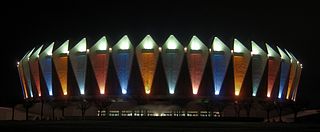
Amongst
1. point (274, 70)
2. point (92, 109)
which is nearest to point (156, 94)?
point (92, 109)

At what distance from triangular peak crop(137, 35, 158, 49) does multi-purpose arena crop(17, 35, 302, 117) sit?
0.49 ft

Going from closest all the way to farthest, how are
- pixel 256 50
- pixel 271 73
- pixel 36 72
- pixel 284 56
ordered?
pixel 271 73 < pixel 256 50 < pixel 36 72 < pixel 284 56

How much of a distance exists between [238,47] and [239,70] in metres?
4.00

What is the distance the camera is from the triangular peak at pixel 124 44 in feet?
210

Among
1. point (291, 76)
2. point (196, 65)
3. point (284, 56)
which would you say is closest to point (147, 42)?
point (196, 65)

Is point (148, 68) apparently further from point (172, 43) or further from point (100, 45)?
point (100, 45)

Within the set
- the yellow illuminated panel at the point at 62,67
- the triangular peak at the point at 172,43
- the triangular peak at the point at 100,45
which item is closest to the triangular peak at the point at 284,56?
the triangular peak at the point at 172,43

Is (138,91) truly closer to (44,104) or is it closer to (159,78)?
Answer: (159,78)

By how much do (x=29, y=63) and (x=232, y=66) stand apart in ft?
107

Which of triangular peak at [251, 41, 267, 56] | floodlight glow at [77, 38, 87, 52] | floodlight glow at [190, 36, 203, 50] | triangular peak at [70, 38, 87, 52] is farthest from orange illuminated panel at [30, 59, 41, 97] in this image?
triangular peak at [251, 41, 267, 56]

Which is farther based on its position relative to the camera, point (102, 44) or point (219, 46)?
point (102, 44)

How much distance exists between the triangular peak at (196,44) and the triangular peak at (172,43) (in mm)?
1677

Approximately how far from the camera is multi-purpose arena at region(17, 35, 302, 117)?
2472 inches

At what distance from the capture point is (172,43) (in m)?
64.3
